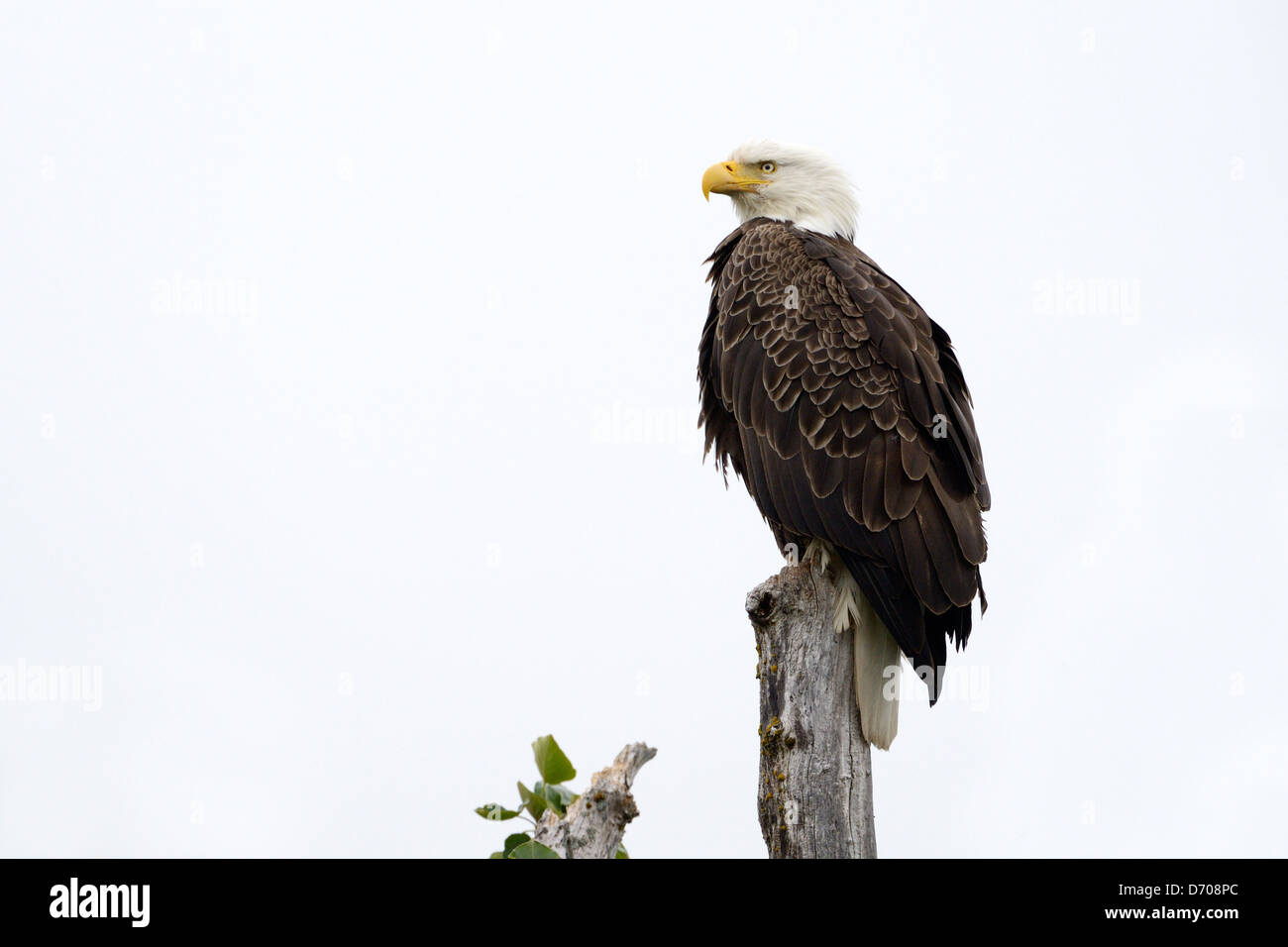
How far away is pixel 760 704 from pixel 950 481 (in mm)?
1605

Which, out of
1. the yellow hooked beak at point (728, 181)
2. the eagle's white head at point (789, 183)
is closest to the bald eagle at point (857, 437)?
the eagle's white head at point (789, 183)

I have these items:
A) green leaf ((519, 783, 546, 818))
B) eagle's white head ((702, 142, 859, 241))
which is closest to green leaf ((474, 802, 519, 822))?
green leaf ((519, 783, 546, 818))

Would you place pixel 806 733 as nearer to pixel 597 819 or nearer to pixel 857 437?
pixel 597 819

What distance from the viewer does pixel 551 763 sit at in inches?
211

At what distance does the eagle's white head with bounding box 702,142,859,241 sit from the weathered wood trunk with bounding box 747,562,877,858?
3.02m

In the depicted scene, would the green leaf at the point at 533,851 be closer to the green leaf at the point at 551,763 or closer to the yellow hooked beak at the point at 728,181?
the green leaf at the point at 551,763

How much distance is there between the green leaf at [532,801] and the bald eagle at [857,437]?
1.44m

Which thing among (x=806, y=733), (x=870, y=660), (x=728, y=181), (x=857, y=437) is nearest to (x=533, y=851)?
(x=806, y=733)

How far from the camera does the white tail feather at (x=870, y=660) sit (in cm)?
522

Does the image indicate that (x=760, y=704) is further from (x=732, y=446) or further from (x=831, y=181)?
(x=831, y=181)

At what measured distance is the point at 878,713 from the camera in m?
5.24
